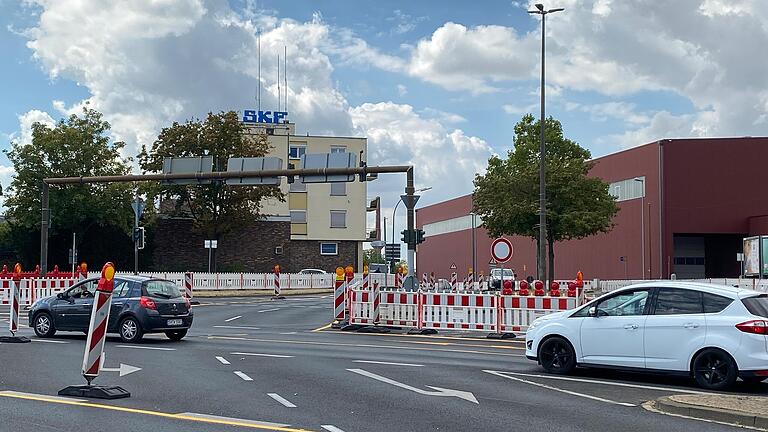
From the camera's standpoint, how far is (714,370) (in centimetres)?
1292

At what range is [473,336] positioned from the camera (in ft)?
78.3

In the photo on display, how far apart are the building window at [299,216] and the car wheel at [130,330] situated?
5811 cm

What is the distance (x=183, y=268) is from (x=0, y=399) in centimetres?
5629

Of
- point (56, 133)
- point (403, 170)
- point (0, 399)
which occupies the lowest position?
point (0, 399)

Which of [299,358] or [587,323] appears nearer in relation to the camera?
[587,323]

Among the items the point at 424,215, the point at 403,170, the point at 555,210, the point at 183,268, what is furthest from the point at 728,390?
the point at 424,215

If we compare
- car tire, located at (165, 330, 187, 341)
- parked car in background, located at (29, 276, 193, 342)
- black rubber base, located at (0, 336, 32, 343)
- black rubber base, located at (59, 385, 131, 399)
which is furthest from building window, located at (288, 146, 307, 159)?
black rubber base, located at (59, 385, 131, 399)

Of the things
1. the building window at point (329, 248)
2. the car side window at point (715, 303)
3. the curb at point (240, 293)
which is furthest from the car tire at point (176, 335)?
the building window at point (329, 248)

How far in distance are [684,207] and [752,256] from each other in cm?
1308

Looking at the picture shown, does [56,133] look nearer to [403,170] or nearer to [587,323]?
[403,170]

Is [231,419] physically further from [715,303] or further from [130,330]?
[130,330]

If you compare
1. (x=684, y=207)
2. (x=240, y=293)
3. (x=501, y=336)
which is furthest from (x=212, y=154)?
(x=501, y=336)

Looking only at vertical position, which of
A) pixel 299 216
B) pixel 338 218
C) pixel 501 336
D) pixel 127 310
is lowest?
pixel 501 336

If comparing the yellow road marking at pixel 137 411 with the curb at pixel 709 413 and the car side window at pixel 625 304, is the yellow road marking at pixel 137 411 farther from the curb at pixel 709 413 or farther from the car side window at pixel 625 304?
the car side window at pixel 625 304
